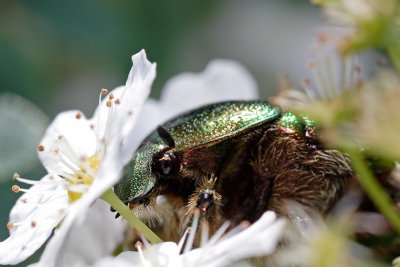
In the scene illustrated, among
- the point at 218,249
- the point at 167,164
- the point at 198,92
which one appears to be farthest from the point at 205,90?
the point at 218,249

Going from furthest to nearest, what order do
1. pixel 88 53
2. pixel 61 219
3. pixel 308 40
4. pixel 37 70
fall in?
pixel 308 40 → pixel 88 53 → pixel 37 70 → pixel 61 219

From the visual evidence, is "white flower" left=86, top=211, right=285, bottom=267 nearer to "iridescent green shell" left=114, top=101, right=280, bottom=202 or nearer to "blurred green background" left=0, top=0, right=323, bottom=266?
"iridescent green shell" left=114, top=101, right=280, bottom=202

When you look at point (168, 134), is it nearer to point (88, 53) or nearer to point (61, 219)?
point (61, 219)

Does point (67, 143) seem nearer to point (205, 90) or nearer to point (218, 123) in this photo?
point (218, 123)

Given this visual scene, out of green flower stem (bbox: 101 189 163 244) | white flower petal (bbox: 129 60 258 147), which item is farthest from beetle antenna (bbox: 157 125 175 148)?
white flower petal (bbox: 129 60 258 147)

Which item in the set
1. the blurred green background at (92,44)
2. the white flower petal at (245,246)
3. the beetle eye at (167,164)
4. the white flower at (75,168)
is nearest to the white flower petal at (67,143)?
the white flower at (75,168)

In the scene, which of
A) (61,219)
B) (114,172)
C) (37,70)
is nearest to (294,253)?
(114,172)
